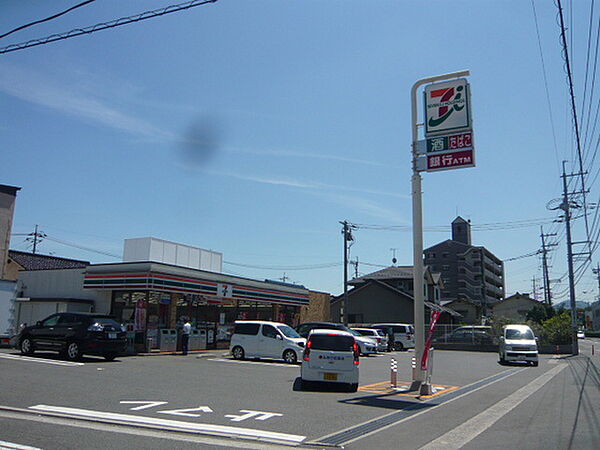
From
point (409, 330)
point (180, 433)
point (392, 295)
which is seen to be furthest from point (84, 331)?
point (392, 295)

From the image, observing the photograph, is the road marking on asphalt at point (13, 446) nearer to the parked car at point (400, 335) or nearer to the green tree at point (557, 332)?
the parked car at point (400, 335)

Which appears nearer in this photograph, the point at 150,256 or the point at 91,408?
the point at 91,408

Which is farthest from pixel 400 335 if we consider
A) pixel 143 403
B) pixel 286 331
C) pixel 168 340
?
pixel 143 403

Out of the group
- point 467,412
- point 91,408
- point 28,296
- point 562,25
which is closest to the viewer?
point 91,408

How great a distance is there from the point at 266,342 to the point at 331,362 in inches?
349

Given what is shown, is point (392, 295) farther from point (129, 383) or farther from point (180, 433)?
point (180, 433)

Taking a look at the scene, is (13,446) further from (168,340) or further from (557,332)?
(557,332)

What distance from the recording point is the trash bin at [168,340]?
24078 mm

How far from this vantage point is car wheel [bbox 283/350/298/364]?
2172cm

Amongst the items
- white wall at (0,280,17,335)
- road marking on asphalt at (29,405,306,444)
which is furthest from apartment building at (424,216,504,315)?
road marking on asphalt at (29,405,306,444)

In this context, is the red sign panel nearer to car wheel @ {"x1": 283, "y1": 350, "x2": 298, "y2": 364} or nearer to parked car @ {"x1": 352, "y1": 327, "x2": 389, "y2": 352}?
car wheel @ {"x1": 283, "y1": 350, "x2": 298, "y2": 364}

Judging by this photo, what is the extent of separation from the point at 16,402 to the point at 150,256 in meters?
19.4

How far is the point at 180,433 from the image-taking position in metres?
8.05

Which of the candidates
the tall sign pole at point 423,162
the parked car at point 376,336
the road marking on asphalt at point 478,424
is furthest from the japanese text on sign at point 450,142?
the parked car at point 376,336
